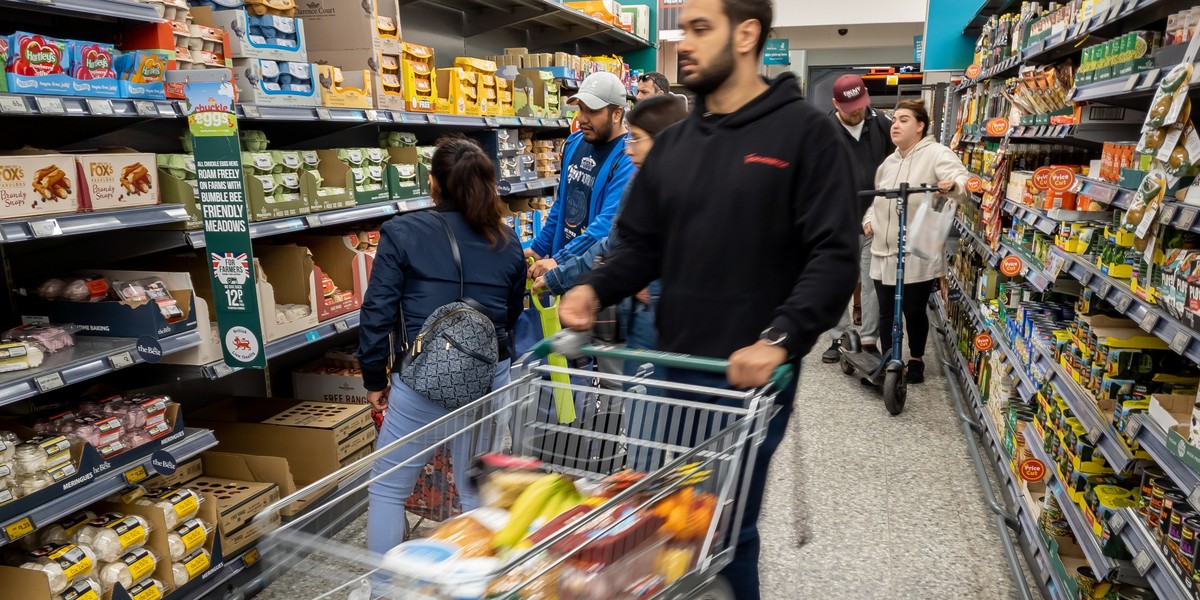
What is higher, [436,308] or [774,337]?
[774,337]

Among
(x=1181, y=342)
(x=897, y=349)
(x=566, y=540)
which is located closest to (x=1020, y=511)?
(x=1181, y=342)

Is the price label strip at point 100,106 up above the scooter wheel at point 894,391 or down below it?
above

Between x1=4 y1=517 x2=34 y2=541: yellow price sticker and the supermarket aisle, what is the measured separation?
2.13 metres

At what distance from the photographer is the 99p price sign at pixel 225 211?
8.08 feet

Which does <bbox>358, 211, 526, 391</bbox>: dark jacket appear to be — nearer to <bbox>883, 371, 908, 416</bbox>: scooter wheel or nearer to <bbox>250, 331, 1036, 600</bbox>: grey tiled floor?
<bbox>250, 331, 1036, 600</bbox>: grey tiled floor

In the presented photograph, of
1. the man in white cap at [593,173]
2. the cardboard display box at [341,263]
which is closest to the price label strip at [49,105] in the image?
the cardboard display box at [341,263]

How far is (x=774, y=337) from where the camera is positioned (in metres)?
1.51

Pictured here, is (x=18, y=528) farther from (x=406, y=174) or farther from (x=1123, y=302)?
(x=1123, y=302)

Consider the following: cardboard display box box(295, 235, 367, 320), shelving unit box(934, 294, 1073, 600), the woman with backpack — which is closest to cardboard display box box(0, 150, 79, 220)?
the woman with backpack

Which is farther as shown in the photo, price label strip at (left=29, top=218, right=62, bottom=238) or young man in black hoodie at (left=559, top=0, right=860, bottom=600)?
price label strip at (left=29, top=218, right=62, bottom=238)

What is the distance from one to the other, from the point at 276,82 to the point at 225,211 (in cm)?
71

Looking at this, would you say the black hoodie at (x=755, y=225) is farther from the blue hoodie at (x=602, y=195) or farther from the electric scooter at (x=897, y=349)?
the electric scooter at (x=897, y=349)

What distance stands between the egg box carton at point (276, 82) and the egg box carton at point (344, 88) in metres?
0.05

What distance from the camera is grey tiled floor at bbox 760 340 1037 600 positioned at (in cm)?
295
